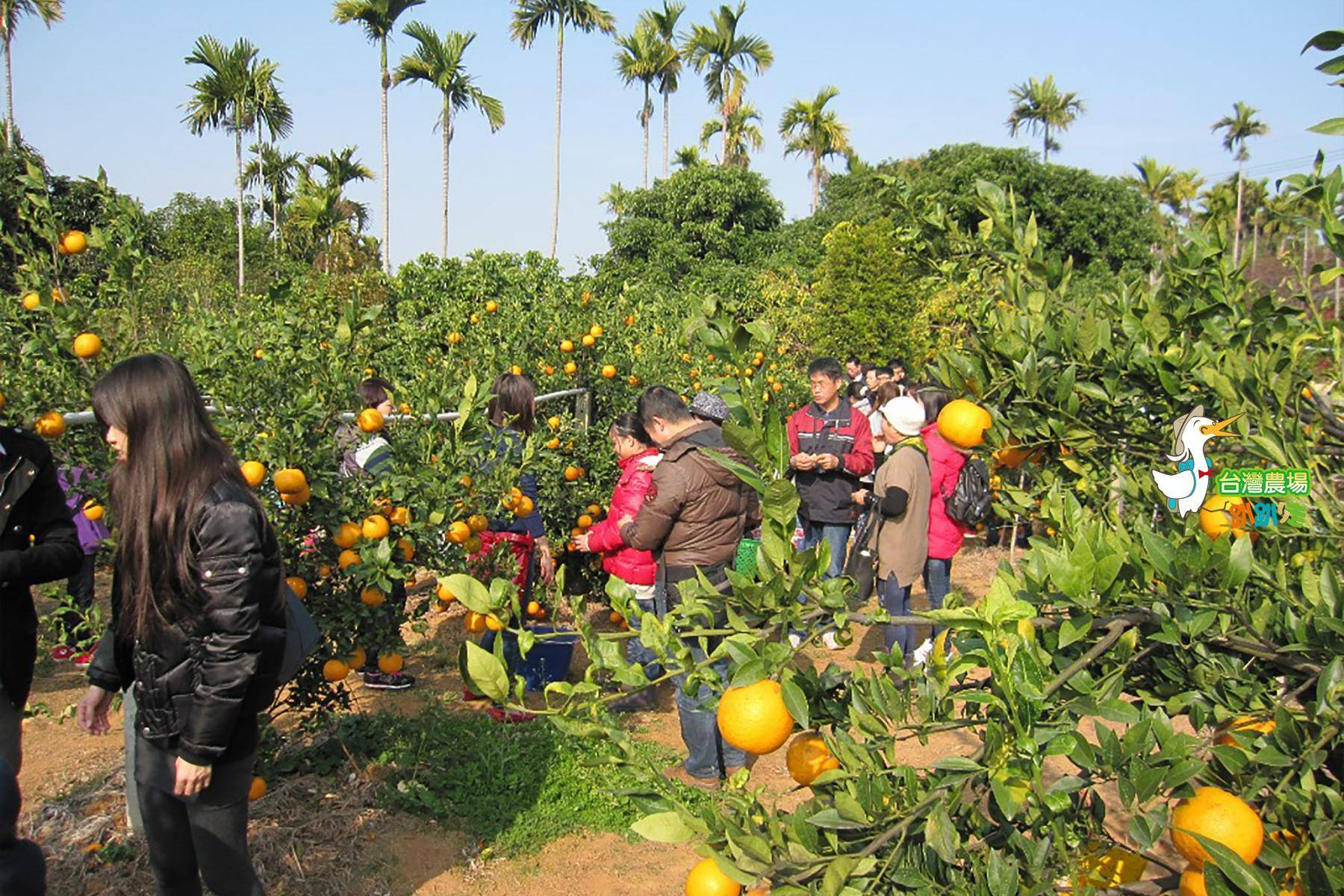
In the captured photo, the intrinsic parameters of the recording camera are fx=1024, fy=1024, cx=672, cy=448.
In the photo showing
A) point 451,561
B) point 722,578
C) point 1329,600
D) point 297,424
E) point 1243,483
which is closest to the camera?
point 1329,600

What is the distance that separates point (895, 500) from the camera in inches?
202

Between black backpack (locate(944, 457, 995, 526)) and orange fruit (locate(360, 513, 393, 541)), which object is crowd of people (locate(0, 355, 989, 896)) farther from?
black backpack (locate(944, 457, 995, 526))

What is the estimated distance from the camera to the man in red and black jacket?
5984mm

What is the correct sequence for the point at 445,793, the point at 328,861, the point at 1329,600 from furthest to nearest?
1. the point at 445,793
2. the point at 328,861
3. the point at 1329,600

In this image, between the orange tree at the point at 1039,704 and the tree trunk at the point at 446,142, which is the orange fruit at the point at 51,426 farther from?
the tree trunk at the point at 446,142

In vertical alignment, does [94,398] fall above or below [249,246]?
below

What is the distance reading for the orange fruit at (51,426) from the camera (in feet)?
9.09

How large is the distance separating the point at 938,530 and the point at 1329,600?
168 inches

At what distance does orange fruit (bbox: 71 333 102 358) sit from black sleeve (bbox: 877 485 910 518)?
354 cm

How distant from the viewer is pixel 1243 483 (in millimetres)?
1569

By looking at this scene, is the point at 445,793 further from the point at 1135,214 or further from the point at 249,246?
the point at 1135,214

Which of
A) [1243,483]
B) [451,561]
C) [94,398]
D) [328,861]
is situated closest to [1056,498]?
[1243,483]

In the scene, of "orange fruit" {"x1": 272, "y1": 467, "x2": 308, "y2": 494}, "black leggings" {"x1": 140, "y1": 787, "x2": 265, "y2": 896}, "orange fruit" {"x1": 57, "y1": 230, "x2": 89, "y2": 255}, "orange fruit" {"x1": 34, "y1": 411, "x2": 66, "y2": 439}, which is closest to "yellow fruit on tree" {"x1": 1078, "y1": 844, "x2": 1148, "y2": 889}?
"black leggings" {"x1": 140, "y1": 787, "x2": 265, "y2": 896}

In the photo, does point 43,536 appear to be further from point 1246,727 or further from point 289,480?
point 1246,727
